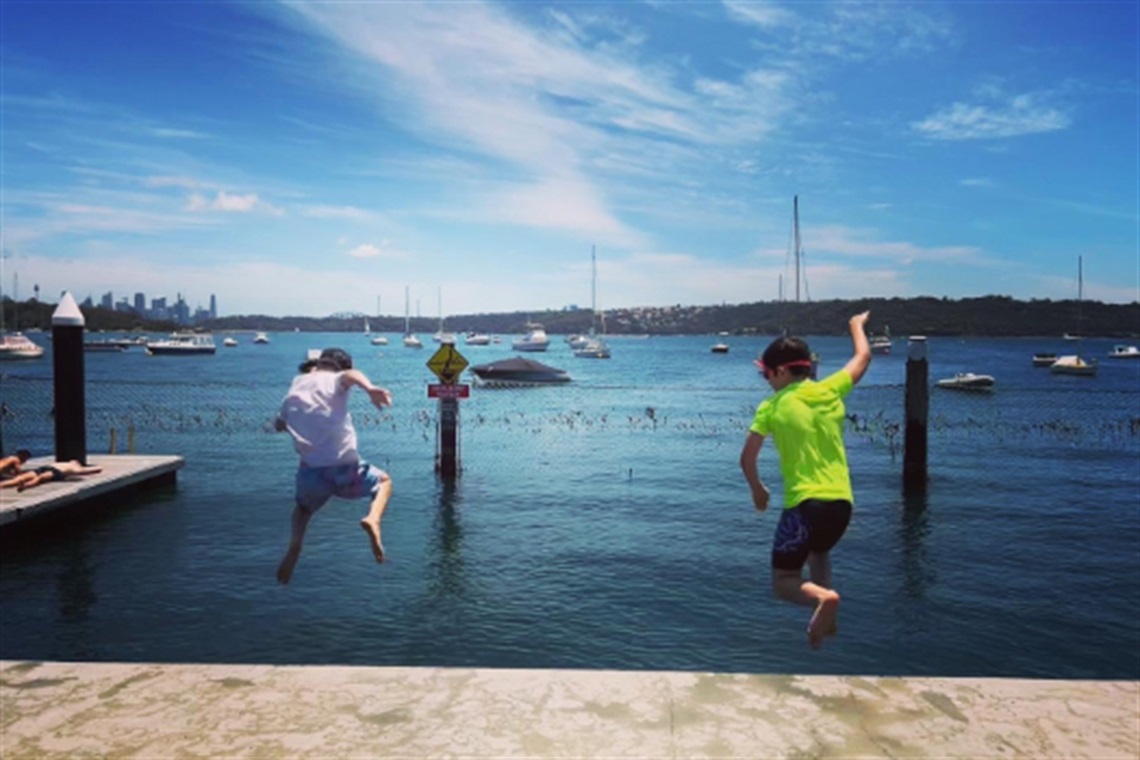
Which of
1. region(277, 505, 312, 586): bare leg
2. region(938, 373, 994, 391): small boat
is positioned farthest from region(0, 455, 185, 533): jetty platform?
region(938, 373, 994, 391): small boat

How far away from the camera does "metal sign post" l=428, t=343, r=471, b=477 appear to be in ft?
102

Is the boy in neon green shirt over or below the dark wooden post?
over

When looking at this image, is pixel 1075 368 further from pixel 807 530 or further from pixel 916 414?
pixel 807 530

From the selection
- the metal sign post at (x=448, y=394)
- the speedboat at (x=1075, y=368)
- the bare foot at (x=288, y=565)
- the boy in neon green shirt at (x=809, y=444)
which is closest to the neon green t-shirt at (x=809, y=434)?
the boy in neon green shirt at (x=809, y=444)

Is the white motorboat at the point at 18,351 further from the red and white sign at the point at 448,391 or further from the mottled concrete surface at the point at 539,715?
the mottled concrete surface at the point at 539,715

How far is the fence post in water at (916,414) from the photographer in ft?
110

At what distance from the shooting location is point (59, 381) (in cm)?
2894

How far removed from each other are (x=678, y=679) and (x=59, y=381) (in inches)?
985

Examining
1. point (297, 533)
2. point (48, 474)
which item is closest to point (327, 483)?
point (297, 533)

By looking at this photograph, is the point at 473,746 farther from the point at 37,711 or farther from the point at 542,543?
the point at 542,543

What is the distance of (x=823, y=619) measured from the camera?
5.51m

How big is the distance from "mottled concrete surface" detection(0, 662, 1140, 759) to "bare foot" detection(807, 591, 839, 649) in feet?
17.5

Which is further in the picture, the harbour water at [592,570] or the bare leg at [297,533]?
the harbour water at [592,570]

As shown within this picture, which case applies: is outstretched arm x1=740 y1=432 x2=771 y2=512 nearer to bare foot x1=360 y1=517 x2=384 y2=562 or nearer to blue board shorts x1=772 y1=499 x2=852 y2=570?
blue board shorts x1=772 y1=499 x2=852 y2=570
